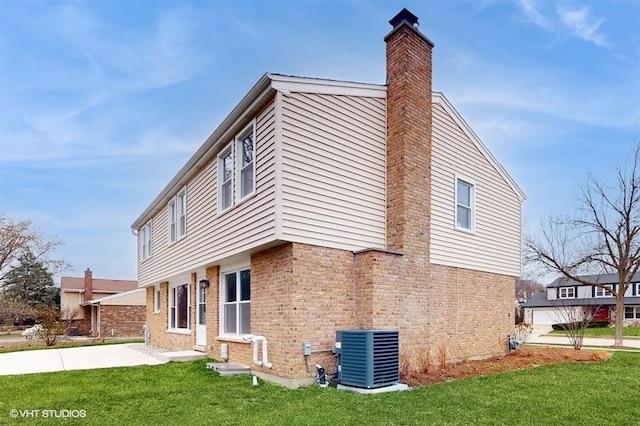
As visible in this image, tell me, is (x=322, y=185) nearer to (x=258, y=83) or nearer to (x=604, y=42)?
(x=258, y=83)

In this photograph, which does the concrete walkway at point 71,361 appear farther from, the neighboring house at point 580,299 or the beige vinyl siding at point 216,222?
the neighboring house at point 580,299

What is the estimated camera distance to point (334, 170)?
928 cm

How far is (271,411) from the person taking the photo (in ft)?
21.5

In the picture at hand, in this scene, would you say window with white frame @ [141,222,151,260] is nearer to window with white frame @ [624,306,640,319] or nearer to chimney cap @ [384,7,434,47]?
chimney cap @ [384,7,434,47]

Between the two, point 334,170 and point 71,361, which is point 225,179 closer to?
point 334,170

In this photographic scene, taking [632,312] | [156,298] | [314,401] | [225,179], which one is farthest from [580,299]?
[314,401]

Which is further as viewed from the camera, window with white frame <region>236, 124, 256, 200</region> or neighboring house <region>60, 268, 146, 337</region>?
neighboring house <region>60, 268, 146, 337</region>

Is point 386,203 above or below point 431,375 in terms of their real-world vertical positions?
above

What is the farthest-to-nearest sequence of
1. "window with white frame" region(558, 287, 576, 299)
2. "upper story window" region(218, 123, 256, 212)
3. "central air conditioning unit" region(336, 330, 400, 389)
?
"window with white frame" region(558, 287, 576, 299)
"upper story window" region(218, 123, 256, 212)
"central air conditioning unit" region(336, 330, 400, 389)

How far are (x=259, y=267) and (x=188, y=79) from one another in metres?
8.23

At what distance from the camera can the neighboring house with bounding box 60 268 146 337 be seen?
30.3m

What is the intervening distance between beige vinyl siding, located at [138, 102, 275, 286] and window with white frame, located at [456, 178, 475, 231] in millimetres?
5540

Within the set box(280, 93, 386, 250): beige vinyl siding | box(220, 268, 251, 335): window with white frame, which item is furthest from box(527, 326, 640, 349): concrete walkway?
box(220, 268, 251, 335): window with white frame

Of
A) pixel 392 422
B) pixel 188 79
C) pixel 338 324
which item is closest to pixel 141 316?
pixel 188 79
